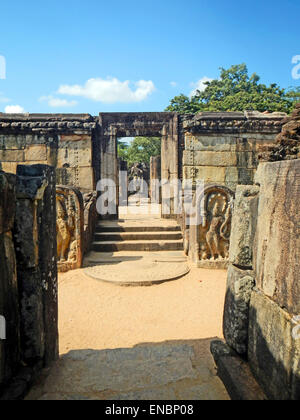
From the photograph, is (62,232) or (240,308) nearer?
(240,308)

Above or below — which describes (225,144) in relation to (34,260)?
above

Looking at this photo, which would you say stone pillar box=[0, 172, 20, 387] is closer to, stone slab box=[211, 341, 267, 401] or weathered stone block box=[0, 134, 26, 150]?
stone slab box=[211, 341, 267, 401]

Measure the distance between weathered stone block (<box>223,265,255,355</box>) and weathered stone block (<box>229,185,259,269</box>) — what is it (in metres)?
0.09

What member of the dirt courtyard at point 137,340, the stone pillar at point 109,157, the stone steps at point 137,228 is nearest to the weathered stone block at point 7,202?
the dirt courtyard at point 137,340

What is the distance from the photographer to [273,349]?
169cm

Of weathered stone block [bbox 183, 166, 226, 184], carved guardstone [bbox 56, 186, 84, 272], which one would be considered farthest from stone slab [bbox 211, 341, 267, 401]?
weathered stone block [bbox 183, 166, 226, 184]

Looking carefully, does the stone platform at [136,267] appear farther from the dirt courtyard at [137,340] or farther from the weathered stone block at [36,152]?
the weathered stone block at [36,152]

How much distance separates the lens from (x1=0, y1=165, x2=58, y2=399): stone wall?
1.79 meters

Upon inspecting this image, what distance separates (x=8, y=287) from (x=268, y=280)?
1684 mm

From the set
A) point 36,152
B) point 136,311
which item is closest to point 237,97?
point 36,152

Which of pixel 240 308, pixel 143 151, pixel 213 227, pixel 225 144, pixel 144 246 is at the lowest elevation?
pixel 144 246

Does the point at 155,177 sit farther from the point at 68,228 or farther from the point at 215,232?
the point at 68,228
